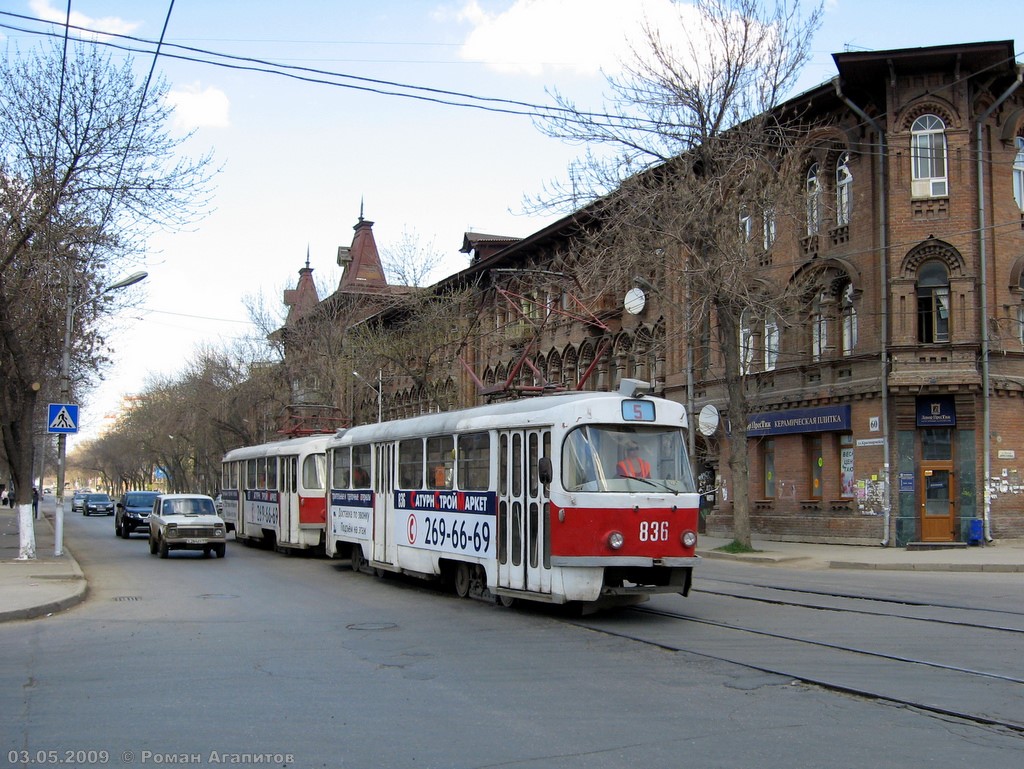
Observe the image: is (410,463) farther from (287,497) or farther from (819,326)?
(819,326)

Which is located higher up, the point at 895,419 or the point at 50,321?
the point at 50,321

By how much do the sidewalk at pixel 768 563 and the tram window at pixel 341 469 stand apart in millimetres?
5049

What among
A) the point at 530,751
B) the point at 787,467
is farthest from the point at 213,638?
the point at 787,467

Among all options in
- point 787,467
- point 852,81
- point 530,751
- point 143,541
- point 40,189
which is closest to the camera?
point 530,751

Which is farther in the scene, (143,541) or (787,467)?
(143,541)

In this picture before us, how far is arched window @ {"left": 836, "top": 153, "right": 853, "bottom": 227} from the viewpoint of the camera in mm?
29016

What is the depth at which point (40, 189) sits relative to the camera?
20984mm

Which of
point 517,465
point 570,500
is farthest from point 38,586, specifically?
point 570,500

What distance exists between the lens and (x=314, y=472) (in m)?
25.3

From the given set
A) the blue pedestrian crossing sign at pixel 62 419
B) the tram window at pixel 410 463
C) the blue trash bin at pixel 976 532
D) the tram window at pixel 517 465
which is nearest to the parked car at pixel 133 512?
the blue pedestrian crossing sign at pixel 62 419

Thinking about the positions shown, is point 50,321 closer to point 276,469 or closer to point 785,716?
point 276,469

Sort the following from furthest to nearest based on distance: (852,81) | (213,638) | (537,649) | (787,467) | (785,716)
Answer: (787,467) → (852,81) → (213,638) → (537,649) → (785,716)

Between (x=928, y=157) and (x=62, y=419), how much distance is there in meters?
22.9

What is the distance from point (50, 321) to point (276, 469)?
731 centimetres
